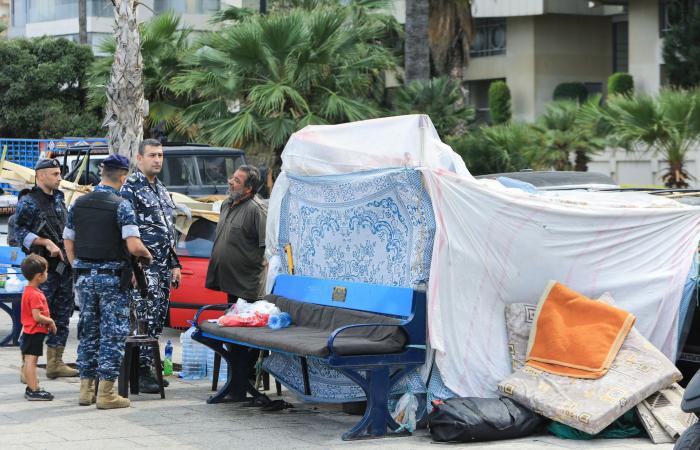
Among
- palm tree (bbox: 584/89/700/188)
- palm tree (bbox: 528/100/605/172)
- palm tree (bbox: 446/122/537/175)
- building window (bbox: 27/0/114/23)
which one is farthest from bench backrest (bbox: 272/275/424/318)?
building window (bbox: 27/0/114/23)

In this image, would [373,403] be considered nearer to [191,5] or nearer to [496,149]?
[496,149]

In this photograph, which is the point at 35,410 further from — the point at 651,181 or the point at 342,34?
the point at 651,181

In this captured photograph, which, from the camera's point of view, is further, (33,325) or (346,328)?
(33,325)

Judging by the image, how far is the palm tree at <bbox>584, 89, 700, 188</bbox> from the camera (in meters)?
19.9

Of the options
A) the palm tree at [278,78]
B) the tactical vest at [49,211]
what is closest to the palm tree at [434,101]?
the palm tree at [278,78]

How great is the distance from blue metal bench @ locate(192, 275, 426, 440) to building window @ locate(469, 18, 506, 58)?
1326 inches

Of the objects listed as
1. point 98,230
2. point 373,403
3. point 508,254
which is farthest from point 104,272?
point 508,254

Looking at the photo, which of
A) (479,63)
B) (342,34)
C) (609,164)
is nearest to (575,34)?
(479,63)

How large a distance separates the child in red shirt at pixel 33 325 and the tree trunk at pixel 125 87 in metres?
3.69

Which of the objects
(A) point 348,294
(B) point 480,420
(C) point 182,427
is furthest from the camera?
(A) point 348,294

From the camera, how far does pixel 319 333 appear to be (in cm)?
860

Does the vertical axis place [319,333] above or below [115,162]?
below

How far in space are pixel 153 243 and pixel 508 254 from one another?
3048 millimetres

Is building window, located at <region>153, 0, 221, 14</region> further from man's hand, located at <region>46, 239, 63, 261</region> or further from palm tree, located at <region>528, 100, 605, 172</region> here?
man's hand, located at <region>46, 239, 63, 261</region>
